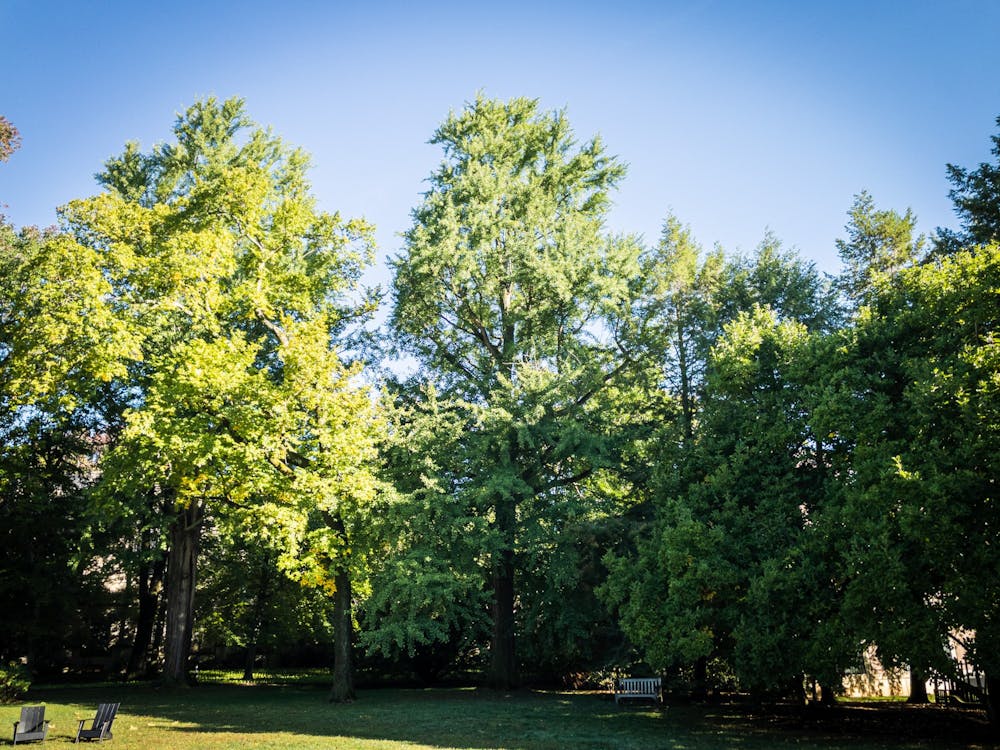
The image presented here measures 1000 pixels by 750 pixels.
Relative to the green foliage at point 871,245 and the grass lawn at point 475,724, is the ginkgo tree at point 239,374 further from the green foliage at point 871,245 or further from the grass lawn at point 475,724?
the green foliage at point 871,245

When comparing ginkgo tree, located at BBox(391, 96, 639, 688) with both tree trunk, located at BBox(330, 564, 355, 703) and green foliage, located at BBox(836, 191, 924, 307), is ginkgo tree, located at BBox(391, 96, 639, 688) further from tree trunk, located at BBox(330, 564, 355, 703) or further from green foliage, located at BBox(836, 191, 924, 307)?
green foliage, located at BBox(836, 191, 924, 307)

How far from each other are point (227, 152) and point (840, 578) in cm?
2864

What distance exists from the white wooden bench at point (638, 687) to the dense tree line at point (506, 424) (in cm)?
172

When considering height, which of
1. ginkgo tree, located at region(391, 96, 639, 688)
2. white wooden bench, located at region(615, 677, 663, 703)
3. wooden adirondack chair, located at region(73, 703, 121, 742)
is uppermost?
ginkgo tree, located at region(391, 96, 639, 688)

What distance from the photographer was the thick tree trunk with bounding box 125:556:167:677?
107 feet

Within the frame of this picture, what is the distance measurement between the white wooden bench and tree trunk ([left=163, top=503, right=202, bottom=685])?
1693 cm

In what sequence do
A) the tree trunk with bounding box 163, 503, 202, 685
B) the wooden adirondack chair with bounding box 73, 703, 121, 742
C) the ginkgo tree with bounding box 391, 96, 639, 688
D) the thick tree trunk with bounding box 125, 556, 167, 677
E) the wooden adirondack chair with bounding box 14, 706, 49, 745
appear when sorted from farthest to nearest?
the thick tree trunk with bounding box 125, 556, 167, 677 → the tree trunk with bounding box 163, 503, 202, 685 → the ginkgo tree with bounding box 391, 96, 639, 688 → the wooden adirondack chair with bounding box 73, 703, 121, 742 → the wooden adirondack chair with bounding box 14, 706, 49, 745

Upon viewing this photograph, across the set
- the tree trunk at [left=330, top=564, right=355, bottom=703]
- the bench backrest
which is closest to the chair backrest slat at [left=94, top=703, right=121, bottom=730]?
the tree trunk at [left=330, top=564, right=355, bottom=703]

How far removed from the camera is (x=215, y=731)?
14.1 meters

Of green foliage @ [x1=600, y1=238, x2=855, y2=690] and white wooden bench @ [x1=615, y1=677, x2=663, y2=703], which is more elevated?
green foliage @ [x1=600, y1=238, x2=855, y2=690]

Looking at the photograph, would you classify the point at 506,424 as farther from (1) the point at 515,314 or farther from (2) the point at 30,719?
(2) the point at 30,719

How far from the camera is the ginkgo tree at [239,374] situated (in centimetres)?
1908

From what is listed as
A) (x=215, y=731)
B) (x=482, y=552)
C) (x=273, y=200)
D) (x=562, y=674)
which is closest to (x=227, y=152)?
(x=273, y=200)

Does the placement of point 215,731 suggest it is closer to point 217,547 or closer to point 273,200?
point 273,200
